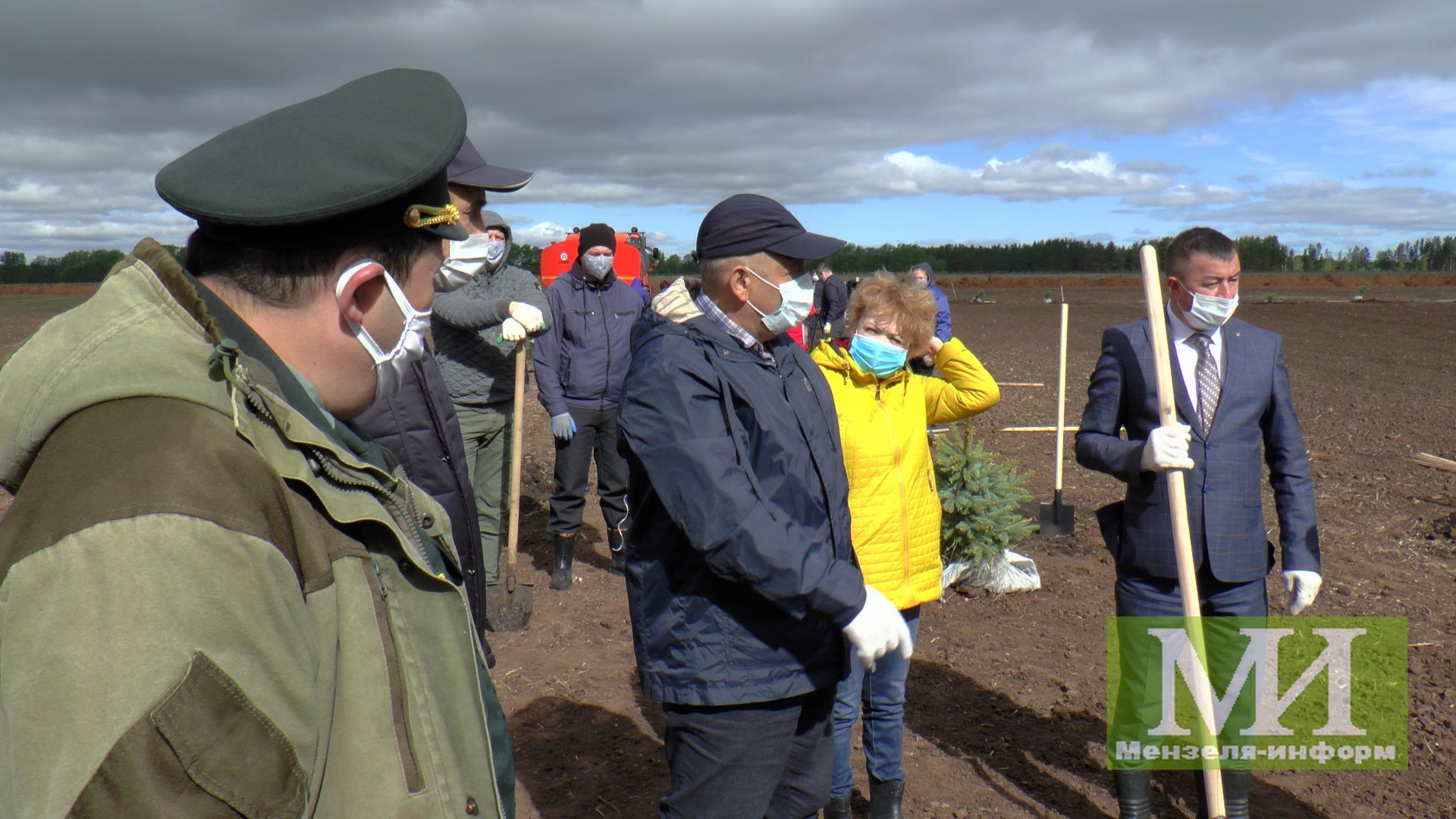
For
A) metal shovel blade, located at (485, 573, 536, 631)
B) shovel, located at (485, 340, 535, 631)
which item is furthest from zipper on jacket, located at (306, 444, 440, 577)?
metal shovel blade, located at (485, 573, 536, 631)

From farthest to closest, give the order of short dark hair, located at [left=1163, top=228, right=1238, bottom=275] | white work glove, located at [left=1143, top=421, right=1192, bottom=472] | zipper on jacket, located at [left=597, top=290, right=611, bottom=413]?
1. zipper on jacket, located at [left=597, top=290, right=611, bottom=413]
2. short dark hair, located at [left=1163, top=228, right=1238, bottom=275]
3. white work glove, located at [left=1143, top=421, right=1192, bottom=472]

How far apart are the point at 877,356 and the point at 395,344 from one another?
2337 millimetres

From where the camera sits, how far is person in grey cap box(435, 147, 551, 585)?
16.6 ft

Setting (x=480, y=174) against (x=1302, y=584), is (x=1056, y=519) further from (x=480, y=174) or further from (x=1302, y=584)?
(x=480, y=174)

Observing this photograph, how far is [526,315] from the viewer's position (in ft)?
16.6

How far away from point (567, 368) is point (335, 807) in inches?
205

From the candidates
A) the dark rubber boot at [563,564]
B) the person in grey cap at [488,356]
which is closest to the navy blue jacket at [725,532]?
the person in grey cap at [488,356]

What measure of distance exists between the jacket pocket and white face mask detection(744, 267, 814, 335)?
1.86 m

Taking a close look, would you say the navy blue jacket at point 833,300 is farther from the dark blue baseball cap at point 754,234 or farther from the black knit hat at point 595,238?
the dark blue baseball cap at point 754,234

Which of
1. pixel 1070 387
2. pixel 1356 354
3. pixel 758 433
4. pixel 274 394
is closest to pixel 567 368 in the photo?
pixel 758 433

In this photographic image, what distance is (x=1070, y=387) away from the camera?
617 inches

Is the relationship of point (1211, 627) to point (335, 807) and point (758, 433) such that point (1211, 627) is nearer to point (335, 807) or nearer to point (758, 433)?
point (758, 433)

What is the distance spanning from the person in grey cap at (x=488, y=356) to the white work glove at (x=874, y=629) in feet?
8.84

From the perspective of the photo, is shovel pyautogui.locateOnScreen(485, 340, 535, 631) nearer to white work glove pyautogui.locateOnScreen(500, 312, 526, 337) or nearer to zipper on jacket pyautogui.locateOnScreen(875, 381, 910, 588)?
white work glove pyautogui.locateOnScreen(500, 312, 526, 337)
